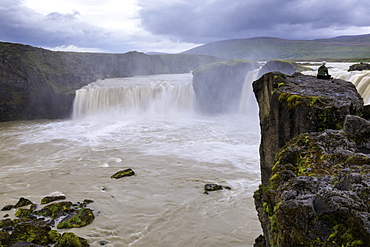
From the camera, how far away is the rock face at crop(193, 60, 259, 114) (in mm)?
38562

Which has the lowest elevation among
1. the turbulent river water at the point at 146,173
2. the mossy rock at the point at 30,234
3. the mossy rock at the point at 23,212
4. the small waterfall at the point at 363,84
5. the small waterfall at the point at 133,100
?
the turbulent river water at the point at 146,173

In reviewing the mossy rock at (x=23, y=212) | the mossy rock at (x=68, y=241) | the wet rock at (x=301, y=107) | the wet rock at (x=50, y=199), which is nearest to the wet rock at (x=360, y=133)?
the wet rock at (x=301, y=107)

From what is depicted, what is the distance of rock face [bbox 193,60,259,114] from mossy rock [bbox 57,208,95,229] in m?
29.5

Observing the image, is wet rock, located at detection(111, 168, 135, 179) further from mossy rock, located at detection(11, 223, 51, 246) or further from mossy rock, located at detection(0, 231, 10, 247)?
mossy rock, located at detection(0, 231, 10, 247)

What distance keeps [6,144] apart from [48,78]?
55.7ft

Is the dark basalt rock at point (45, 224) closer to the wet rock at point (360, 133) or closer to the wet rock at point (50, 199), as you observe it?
the wet rock at point (50, 199)

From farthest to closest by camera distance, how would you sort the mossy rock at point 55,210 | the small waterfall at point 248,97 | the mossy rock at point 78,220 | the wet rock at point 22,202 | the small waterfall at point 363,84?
the small waterfall at point 248,97 → the small waterfall at point 363,84 → the wet rock at point 22,202 → the mossy rock at point 55,210 → the mossy rock at point 78,220

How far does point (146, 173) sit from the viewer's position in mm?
14875

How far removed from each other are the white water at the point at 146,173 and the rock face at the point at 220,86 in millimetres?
5201

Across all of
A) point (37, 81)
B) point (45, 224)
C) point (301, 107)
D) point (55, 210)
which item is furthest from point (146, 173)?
point (37, 81)

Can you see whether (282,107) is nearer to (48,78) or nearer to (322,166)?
(322,166)

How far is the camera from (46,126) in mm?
31016

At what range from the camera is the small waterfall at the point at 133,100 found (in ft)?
121

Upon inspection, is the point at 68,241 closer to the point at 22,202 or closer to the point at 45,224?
the point at 45,224
